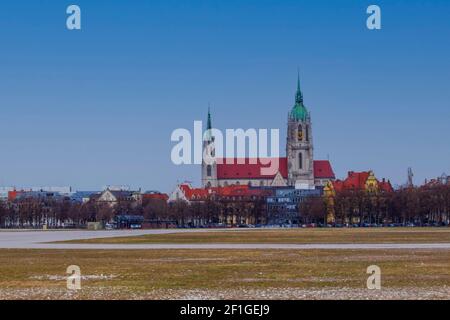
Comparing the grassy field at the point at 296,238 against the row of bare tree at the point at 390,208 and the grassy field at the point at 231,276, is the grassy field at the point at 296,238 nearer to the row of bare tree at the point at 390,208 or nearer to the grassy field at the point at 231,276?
the grassy field at the point at 231,276

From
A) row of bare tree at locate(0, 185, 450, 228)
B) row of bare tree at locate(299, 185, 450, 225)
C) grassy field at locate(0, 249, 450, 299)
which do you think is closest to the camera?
grassy field at locate(0, 249, 450, 299)

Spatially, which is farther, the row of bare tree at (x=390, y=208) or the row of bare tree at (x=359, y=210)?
the row of bare tree at (x=359, y=210)

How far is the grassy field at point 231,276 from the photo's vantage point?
78.9 ft

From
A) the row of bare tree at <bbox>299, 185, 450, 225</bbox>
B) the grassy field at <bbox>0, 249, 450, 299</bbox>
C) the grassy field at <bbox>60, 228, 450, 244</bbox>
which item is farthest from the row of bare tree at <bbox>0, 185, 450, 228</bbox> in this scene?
the grassy field at <bbox>0, 249, 450, 299</bbox>

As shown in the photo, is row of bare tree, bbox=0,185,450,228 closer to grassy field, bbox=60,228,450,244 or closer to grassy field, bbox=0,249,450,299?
grassy field, bbox=60,228,450,244

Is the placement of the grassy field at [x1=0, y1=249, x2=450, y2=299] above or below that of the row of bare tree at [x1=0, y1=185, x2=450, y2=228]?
below

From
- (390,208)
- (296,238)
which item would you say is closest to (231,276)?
(296,238)

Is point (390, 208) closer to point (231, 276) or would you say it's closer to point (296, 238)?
point (296, 238)

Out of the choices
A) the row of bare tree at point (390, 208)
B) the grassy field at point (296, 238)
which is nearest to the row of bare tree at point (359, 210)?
the row of bare tree at point (390, 208)

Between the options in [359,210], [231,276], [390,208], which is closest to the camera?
[231,276]

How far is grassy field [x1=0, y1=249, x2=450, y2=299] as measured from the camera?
24047 mm

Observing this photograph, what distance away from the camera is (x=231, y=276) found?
99.2 ft
